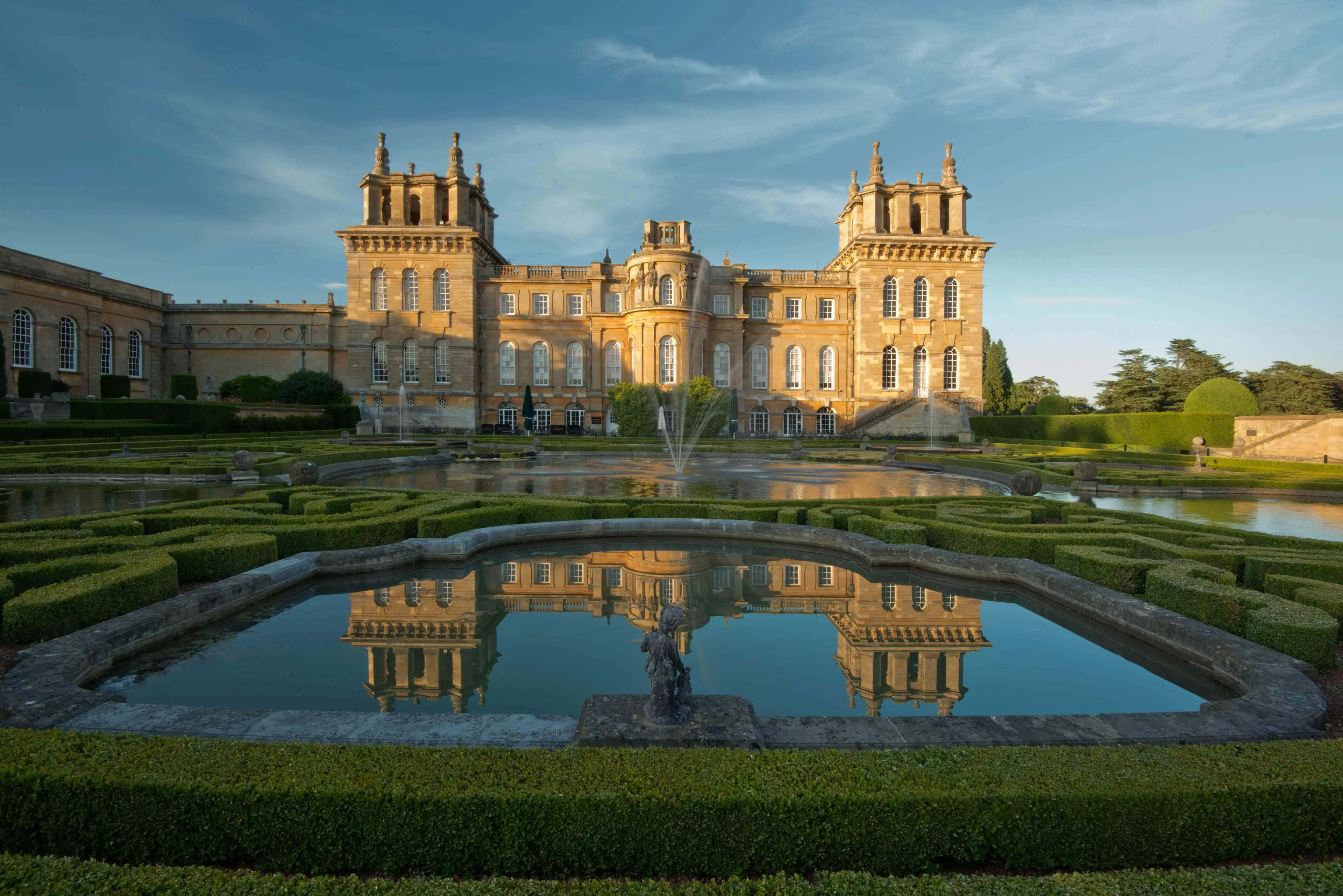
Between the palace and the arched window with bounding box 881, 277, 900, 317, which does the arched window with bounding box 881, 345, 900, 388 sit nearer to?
the palace

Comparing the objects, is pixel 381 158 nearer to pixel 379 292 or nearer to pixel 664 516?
pixel 379 292

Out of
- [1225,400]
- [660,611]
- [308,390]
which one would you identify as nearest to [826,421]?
[1225,400]

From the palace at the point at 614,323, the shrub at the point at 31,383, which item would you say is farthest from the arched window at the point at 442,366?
the shrub at the point at 31,383

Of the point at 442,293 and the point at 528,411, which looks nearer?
the point at 528,411

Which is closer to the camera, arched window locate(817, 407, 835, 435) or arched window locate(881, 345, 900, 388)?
arched window locate(881, 345, 900, 388)

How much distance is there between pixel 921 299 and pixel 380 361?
108ft

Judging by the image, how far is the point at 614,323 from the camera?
42.8 meters

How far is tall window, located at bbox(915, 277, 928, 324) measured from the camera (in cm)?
4134

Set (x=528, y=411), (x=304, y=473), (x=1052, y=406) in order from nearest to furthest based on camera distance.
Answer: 1. (x=304, y=473)
2. (x=528, y=411)
3. (x=1052, y=406)

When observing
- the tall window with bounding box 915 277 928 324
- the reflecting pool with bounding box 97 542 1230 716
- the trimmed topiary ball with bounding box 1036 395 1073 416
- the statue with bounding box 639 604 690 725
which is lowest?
the reflecting pool with bounding box 97 542 1230 716

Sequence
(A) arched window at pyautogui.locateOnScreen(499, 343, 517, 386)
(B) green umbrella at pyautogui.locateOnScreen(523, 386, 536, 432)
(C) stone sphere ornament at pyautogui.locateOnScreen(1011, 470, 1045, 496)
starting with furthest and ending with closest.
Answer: (A) arched window at pyautogui.locateOnScreen(499, 343, 517, 386) < (B) green umbrella at pyautogui.locateOnScreen(523, 386, 536, 432) < (C) stone sphere ornament at pyautogui.locateOnScreen(1011, 470, 1045, 496)

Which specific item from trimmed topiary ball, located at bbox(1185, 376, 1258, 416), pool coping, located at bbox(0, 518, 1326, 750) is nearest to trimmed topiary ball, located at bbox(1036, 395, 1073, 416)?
trimmed topiary ball, located at bbox(1185, 376, 1258, 416)

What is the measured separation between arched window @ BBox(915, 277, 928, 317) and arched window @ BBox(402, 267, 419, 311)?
3007 cm

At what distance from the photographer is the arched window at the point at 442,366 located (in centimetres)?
4159
